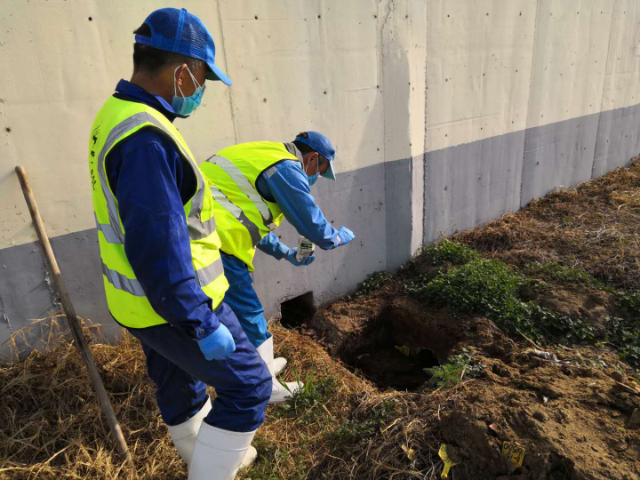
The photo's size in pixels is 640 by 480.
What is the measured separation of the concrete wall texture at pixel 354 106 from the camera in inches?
97.5

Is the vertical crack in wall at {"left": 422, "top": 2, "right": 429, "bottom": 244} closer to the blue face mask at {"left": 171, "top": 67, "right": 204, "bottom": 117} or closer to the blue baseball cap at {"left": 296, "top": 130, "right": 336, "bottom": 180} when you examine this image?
the blue baseball cap at {"left": 296, "top": 130, "right": 336, "bottom": 180}

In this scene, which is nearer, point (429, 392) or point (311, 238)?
point (311, 238)

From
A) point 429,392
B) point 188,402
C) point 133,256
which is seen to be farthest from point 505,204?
point 133,256

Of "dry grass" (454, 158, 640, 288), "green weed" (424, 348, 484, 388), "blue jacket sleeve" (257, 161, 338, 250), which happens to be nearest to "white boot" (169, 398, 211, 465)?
"blue jacket sleeve" (257, 161, 338, 250)

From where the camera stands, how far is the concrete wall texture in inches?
97.5

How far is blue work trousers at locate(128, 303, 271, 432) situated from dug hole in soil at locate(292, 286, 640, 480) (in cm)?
97

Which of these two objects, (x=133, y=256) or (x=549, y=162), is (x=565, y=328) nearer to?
(x=133, y=256)

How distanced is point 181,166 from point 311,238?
1.04 metres

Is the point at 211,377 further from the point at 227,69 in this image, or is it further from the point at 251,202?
the point at 227,69

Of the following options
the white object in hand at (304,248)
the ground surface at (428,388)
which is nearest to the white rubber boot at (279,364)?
the ground surface at (428,388)

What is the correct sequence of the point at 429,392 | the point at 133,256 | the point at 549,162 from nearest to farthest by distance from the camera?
the point at 133,256 → the point at 429,392 → the point at 549,162

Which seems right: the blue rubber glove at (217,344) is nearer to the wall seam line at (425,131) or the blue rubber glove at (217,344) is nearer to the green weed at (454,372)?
the green weed at (454,372)

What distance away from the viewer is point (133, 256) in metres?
1.55

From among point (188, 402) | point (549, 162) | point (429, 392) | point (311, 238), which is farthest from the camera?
point (549, 162)
